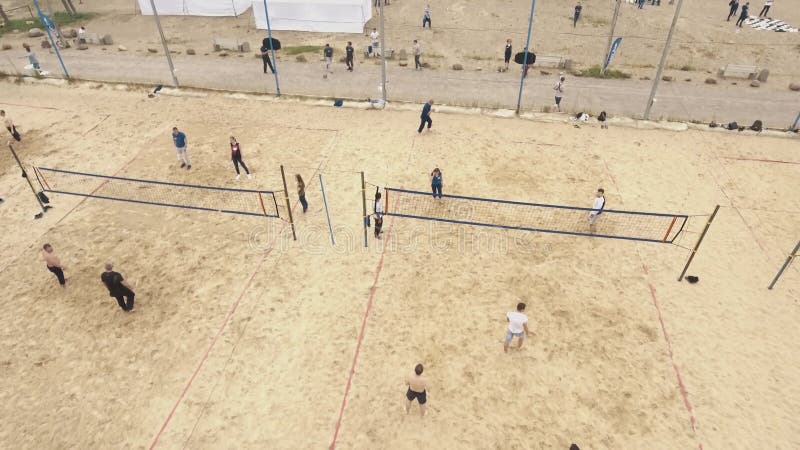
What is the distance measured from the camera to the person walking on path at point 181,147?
15.7 meters

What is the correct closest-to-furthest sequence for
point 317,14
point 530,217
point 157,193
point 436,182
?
point 436,182 < point 530,217 < point 157,193 < point 317,14

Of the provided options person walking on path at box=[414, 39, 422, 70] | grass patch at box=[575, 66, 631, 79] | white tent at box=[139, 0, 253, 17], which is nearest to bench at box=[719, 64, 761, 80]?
grass patch at box=[575, 66, 631, 79]

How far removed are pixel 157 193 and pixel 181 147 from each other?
1831mm

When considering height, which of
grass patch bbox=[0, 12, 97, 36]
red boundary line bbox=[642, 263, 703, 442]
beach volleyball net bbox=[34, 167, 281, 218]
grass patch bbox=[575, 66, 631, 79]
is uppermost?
grass patch bbox=[0, 12, 97, 36]

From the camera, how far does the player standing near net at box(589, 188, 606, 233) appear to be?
43.5 feet

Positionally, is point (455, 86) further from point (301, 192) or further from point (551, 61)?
point (301, 192)

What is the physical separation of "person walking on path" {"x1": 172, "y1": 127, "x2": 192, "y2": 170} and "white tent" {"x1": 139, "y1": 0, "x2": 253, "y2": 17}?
20873 mm

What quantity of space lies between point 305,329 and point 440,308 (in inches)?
135

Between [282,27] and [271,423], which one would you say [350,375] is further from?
[282,27]

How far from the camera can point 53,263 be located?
38.1ft

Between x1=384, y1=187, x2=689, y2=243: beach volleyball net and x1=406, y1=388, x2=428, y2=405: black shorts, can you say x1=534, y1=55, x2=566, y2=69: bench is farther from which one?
x1=406, y1=388, x2=428, y2=405: black shorts

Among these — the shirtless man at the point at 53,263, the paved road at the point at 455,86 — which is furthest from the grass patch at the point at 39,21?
the shirtless man at the point at 53,263

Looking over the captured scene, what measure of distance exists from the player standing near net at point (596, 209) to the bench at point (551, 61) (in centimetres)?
1410

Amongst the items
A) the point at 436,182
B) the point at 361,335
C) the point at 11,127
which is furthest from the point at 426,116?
the point at 11,127
